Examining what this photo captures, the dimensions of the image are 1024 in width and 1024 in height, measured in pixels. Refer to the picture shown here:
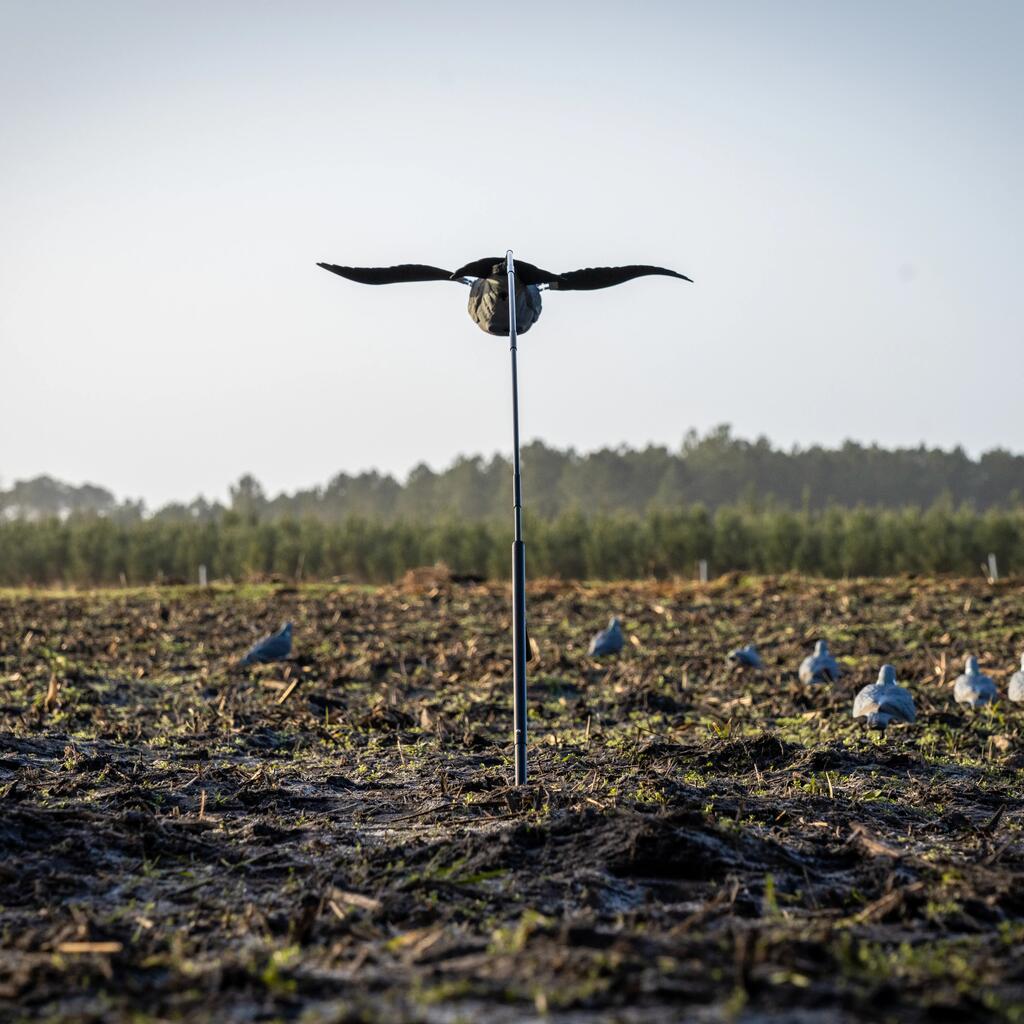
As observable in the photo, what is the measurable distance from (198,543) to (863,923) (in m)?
31.1

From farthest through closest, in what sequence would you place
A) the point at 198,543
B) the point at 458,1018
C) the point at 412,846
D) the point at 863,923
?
the point at 198,543 → the point at 412,846 → the point at 863,923 → the point at 458,1018

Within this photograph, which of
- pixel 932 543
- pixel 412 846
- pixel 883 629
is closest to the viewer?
pixel 412 846

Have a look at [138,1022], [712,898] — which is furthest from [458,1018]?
[712,898]

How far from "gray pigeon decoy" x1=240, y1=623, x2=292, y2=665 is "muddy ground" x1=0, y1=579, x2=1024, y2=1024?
33cm

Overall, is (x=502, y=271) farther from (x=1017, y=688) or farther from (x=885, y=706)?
(x=1017, y=688)

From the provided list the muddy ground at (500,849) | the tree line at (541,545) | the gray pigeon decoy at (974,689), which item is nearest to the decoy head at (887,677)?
the muddy ground at (500,849)

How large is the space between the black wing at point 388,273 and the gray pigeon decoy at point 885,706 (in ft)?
13.9

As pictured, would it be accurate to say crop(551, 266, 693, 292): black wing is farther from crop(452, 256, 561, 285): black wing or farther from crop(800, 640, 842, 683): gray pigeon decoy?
crop(800, 640, 842, 683): gray pigeon decoy

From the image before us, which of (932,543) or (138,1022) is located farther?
(932,543)

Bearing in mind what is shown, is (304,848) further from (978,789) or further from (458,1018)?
(978,789)

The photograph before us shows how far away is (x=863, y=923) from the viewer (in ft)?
11.6

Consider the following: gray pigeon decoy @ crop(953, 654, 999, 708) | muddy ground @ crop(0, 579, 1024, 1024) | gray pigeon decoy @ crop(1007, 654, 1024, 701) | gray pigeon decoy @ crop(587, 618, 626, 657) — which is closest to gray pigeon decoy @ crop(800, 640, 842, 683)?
muddy ground @ crop(0, 579, 1024, 1024)

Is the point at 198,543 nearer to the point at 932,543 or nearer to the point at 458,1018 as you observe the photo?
the point at 932,543

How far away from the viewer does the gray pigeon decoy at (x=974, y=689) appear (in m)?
8.32
